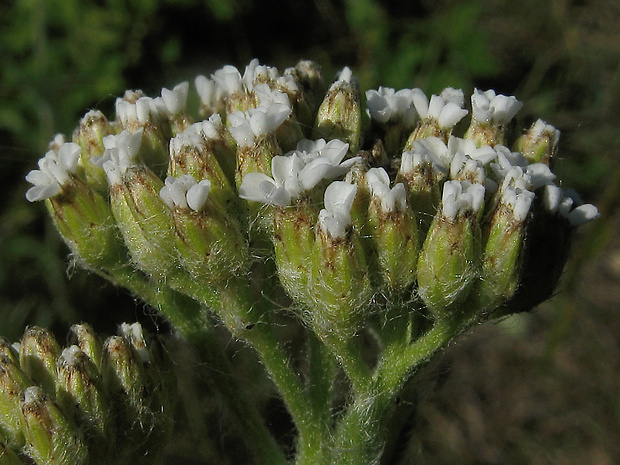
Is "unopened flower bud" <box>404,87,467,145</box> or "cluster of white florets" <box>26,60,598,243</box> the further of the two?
"unopened flower bud" <box>404,87,467,145</box>

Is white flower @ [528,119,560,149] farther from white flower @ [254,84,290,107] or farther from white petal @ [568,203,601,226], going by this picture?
white flower @ [254,84,290,107]

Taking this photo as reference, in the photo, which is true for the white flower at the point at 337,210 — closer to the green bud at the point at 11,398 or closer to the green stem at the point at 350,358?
the green stem at the point at 350,358

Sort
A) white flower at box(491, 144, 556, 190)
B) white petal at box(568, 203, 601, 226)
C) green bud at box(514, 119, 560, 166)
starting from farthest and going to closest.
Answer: green bud at box(514, 119, 560, 166), white petal at box(568, 203, 601, 226), white flower at box(491, 144, 556, 190)

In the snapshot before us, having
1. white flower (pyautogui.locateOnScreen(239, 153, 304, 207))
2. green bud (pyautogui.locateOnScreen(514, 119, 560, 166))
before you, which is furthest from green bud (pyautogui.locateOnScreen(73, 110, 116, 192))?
green bud (pyautogui.locateOnScreen(514, 119, 560, 166))

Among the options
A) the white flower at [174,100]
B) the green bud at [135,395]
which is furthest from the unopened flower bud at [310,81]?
the green bud at [135,395]

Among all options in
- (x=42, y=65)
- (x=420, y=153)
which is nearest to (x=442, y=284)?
(x=420, y=153)

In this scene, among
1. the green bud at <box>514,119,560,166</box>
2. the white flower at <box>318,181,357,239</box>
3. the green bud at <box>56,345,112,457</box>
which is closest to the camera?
the white flower at <box>318,181,357,239</box>

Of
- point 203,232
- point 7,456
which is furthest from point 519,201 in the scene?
point 7,456
